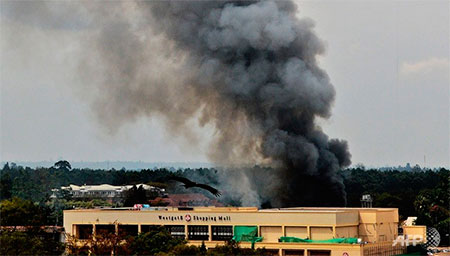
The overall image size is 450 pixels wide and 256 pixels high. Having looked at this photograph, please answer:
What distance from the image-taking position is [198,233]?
161ft

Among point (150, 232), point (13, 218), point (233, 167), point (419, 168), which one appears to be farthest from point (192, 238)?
point (419, 168)

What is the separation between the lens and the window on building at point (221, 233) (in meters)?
48.3

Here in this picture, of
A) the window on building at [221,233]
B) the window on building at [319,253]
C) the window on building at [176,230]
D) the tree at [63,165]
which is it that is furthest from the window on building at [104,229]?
the tree at [63,165]

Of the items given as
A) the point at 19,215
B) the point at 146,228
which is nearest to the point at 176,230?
the point at 146,228

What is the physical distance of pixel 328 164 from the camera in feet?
217

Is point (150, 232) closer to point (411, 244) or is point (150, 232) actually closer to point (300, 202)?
point (411, 244)

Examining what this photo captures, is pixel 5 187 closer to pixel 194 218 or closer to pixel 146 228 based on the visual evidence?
pixel 146 228

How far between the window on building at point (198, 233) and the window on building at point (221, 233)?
0.34 metres

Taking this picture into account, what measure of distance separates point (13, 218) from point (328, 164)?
20260 millimetres

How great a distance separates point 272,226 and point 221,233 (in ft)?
8.74

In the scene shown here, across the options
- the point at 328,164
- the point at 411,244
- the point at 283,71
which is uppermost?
the point at 283,71

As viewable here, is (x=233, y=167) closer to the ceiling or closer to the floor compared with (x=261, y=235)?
closer to the ceiling

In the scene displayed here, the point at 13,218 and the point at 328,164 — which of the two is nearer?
the point at 13,218

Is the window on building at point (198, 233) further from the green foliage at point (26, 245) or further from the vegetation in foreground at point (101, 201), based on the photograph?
the green foliage at point (26, 245)
